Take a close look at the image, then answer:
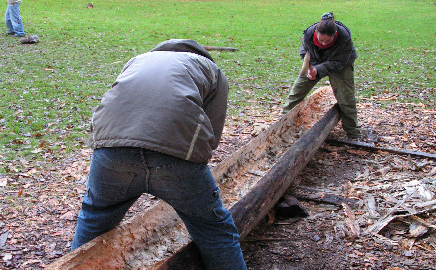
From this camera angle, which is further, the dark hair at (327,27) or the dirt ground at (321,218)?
the dark hair at (327,27)

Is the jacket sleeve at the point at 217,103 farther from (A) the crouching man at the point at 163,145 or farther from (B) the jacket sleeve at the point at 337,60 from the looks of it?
(B) the jacket sleeve at the point at 337,60

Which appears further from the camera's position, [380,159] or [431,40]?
[431,40]

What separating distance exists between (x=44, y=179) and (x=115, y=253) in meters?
2.08

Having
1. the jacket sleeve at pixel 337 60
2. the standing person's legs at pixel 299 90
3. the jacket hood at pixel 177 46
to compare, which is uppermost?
the jacket hood at pixel 177 46

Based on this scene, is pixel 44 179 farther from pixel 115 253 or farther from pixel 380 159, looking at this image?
pixel 380 159

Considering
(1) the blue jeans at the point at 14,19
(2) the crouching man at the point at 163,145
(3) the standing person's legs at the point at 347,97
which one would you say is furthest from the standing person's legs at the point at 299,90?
(1) the blue jeans at the point at 14,19

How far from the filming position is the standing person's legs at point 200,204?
86.8 inches

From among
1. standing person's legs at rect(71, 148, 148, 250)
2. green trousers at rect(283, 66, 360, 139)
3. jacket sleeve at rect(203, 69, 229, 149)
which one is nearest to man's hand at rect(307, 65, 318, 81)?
green trousers at rect(283, 66, 360, 139)

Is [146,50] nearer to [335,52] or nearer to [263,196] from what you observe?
[335,52]

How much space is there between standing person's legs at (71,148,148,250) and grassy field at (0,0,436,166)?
8.61 feet

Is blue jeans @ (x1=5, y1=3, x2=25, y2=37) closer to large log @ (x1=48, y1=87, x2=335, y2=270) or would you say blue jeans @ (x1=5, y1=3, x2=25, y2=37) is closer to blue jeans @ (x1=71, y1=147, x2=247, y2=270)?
large log @ (x1=48, y1=87, x2=335, y2=270)

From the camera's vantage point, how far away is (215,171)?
4.04 metres

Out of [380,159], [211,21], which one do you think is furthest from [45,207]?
[211,21]

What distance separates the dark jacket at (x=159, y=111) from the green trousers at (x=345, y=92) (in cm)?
386
